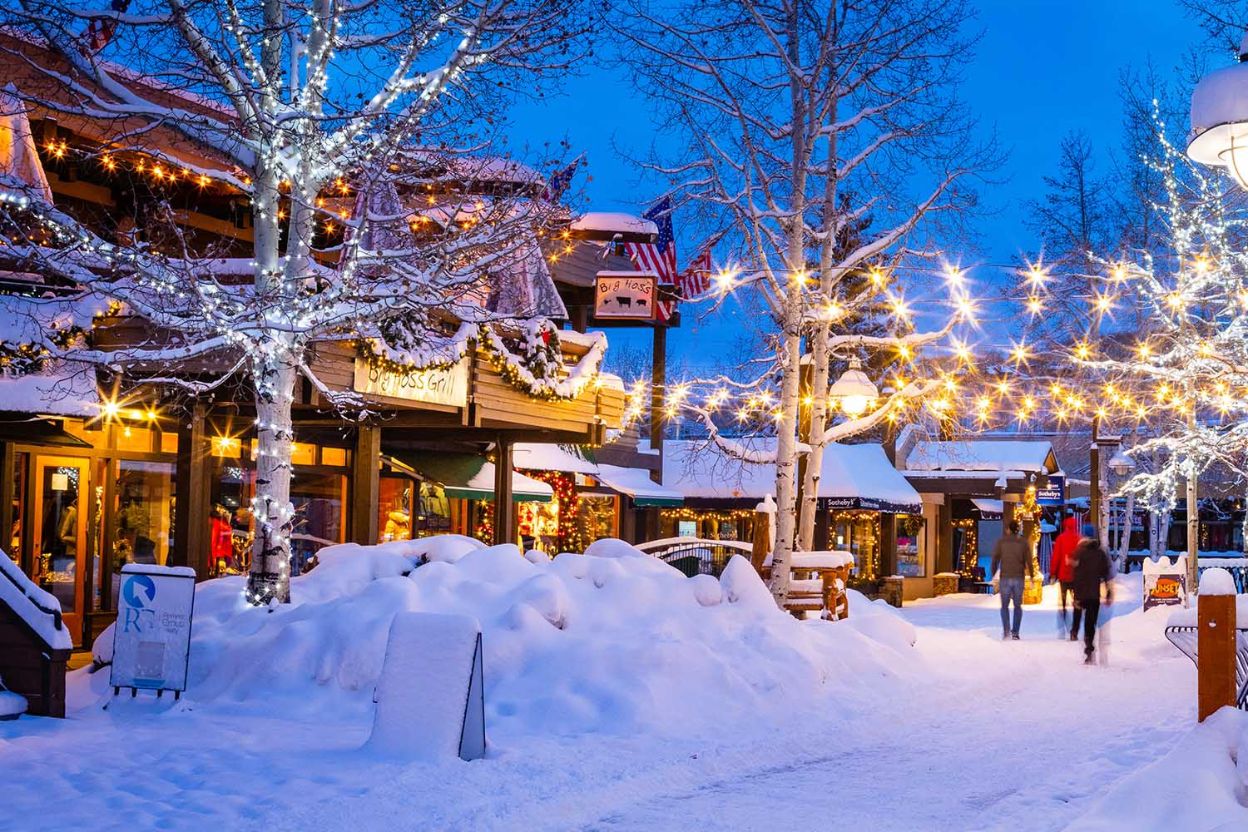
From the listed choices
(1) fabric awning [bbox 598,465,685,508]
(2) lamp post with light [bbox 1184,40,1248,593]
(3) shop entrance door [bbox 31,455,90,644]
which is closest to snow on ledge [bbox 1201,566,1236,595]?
(2) lamp post with light [bbox 1184,40,1248,593]

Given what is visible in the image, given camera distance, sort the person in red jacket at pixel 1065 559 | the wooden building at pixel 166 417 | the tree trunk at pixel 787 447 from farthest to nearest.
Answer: the person in red jacket at pixel 1065 559, the tree trunk at pixel 787 447, the wooden building at pixel 166 417

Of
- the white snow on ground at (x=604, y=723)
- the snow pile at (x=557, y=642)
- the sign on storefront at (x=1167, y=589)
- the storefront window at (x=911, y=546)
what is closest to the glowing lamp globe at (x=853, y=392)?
the white snow on ground at (x=604, y=723)

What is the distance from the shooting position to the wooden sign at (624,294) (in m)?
30.9

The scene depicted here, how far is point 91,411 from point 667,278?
22793 mm

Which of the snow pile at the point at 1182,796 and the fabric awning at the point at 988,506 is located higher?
the fabric awning at the point at 988,506

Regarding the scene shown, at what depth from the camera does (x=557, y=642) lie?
12.4 meters

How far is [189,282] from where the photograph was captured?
36.9 ft

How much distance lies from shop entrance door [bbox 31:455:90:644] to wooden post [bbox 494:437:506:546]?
756cm

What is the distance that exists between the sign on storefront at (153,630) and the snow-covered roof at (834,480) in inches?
850

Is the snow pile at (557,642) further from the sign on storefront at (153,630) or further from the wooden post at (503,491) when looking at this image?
the wooden post at (503,491)

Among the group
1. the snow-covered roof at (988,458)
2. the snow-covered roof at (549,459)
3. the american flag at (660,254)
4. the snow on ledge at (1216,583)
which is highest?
the american flag at (660,254)

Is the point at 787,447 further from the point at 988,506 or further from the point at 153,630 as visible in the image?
the point at 988,506

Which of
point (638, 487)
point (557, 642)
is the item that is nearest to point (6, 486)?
point (557, 642)

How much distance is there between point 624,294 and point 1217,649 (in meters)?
22.9
